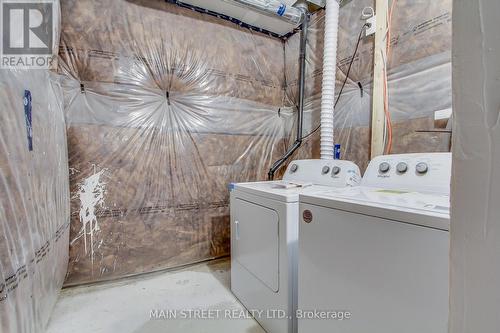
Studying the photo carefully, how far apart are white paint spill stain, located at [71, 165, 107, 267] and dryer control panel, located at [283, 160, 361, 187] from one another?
1.40 meters

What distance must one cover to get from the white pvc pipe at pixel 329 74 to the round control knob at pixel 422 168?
694 mm

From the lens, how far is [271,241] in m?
1.25

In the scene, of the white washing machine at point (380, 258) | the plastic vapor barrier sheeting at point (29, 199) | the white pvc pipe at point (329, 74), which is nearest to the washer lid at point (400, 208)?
the white washing machine at point (380, 258)

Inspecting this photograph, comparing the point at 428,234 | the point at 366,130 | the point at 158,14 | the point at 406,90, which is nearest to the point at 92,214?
the point at 158,14

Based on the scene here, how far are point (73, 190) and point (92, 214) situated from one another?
21 centimetres

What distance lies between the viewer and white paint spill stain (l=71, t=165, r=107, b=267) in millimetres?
1678

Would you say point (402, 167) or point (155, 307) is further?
point (155, 307)

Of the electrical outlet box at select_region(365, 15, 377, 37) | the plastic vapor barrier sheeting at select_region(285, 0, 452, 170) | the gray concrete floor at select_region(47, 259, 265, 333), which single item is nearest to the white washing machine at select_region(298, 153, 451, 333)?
the plastic vapor barrier sheeting at select_region(285, 0, 452, 170)

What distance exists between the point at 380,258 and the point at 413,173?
577mm

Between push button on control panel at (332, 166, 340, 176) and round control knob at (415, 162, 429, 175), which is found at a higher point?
round control knob at (415, 162, 429, 175)

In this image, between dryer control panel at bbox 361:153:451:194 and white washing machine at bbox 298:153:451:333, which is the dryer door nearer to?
white washing machine at bbox 298:153:451:333

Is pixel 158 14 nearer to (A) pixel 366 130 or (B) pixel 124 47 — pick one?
(B) pixel 124 47

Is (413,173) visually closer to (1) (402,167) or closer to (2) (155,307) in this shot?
(1) (402,167)

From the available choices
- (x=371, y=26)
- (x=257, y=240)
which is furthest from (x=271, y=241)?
(x=371, y=26)
